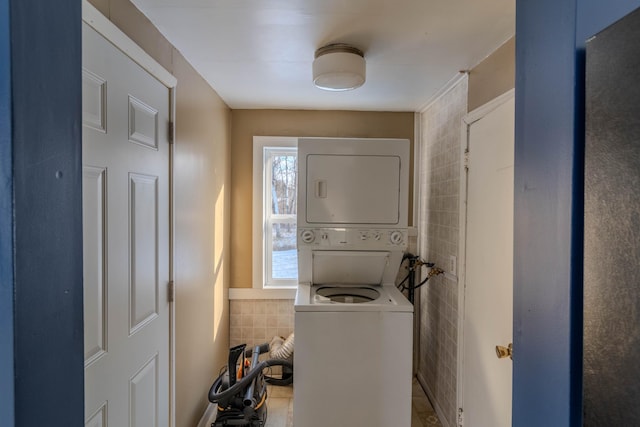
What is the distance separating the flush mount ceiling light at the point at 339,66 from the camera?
5.73 ft

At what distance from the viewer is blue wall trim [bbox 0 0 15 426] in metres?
0.55

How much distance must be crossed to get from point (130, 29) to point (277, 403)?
8.66 ft

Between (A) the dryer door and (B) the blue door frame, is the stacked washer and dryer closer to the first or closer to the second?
(A) the dryer door

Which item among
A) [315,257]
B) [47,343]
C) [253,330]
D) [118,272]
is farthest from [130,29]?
[253,330]

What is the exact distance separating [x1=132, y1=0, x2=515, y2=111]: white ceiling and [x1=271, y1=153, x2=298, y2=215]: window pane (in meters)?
0.81

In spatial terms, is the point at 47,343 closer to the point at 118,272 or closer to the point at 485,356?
the point at 118,272

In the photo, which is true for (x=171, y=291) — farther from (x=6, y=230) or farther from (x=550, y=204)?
(x=550, y=204)

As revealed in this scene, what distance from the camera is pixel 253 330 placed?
3.06 m

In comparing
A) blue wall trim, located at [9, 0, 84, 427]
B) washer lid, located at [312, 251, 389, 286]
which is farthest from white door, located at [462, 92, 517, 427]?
blue wall trim, located at [9, 0, 84, 427]

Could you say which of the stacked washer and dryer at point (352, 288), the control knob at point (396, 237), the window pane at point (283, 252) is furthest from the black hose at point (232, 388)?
the control knob at point (396, 237)

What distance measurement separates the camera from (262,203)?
10.1 ft

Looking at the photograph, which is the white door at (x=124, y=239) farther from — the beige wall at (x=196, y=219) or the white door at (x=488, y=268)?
the white door at (x=488, y=268)

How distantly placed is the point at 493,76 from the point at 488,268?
988 mm

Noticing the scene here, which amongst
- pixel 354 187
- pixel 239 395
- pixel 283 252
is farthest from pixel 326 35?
pixel 239 395
